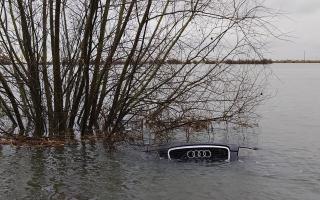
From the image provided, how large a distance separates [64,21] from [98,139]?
362 centimetres

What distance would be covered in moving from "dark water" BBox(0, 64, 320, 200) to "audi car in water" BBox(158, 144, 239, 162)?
12.3 inches

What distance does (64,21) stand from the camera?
15695 mm

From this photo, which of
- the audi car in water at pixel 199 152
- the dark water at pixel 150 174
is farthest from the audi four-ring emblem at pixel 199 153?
the dark water at pixel 150 174

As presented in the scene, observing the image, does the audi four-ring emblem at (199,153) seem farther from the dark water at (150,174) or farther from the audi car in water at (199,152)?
the dark water at (150,174)

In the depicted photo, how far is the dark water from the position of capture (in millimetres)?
9500

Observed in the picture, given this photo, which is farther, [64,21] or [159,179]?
[64,21]

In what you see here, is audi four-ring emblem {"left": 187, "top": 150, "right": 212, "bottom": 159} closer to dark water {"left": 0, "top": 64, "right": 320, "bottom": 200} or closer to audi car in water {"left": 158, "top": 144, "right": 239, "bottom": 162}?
audi car in water {"left": 158, "top": 144, "right": 239, "bottom": 162}

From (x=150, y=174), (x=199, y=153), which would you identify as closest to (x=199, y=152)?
(x=199, y=153)

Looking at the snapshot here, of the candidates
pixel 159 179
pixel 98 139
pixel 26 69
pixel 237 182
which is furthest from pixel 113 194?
pixel 26 69

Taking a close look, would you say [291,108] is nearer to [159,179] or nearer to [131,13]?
[131,13]

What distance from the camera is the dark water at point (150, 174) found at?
9500 millimetres

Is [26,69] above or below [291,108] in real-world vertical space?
above

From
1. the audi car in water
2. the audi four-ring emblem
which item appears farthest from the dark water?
the audi four-ring emblem

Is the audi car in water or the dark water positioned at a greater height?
the audi car in water
